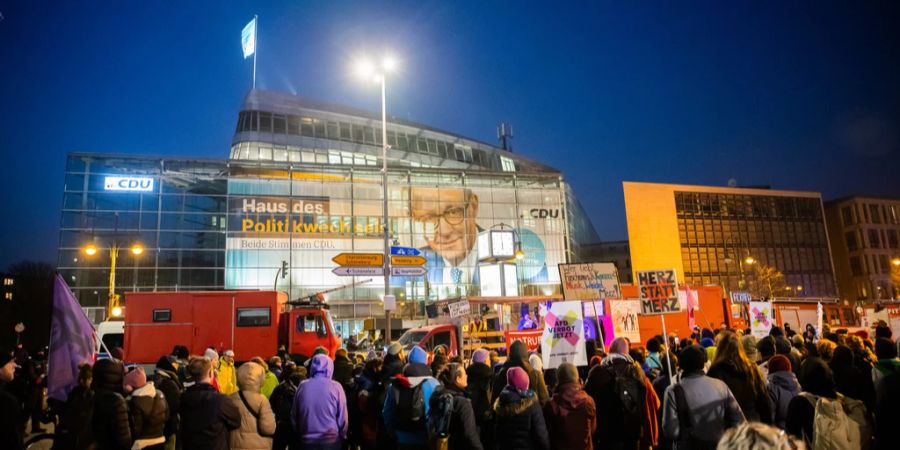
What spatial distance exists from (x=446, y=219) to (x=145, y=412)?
1506 inches

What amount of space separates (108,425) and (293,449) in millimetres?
1873

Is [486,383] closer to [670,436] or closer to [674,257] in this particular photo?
[670,436]

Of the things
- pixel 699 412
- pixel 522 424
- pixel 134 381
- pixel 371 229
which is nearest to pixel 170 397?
pixel 134 381

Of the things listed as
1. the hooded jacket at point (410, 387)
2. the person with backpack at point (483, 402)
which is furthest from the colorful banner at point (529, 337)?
the hooded jacket at point (410, 387)

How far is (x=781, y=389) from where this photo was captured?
5.63 m

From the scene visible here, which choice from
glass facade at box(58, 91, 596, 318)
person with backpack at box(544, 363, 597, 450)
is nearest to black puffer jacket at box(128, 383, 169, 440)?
person with backpack at box(544, 363, 597, 450)

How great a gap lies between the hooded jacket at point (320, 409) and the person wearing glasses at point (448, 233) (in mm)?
36404

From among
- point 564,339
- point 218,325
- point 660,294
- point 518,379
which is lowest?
point 518,379

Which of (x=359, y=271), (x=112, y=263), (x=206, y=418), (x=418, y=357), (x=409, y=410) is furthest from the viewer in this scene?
(x=112, y=263)

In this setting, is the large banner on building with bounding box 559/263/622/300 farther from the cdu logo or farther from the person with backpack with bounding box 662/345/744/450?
the cdu logo

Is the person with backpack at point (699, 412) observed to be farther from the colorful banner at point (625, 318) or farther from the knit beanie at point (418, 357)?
the colorful banner at point (625, 318)

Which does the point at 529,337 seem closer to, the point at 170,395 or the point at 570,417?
the point at 570,417

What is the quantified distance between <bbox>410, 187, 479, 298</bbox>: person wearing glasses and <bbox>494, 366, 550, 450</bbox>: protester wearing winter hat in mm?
37180

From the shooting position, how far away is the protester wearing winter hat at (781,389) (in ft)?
18.3
